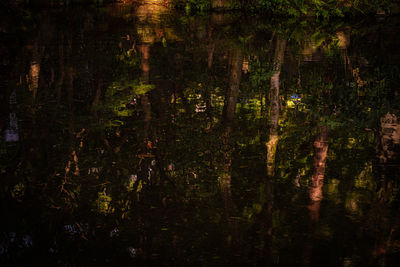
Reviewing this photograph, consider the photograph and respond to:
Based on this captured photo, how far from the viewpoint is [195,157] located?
28.2ft

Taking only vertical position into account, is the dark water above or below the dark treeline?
below

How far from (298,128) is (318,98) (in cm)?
203

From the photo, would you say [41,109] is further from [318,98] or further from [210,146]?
[318,98]

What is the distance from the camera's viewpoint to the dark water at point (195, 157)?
18.1 ft

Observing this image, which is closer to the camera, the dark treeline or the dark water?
the dark water

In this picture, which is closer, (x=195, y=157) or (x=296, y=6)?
(x=195, y=157)

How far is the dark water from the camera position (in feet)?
18.1

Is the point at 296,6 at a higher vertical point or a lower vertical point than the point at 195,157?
higher

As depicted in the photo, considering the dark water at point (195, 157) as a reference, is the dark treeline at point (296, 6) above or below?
above

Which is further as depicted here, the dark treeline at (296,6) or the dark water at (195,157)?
the dark treeline at (296,6)

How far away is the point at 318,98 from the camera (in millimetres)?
12562

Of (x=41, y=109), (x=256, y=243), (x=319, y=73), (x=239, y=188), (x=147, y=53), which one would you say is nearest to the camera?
(x=256, y=243)

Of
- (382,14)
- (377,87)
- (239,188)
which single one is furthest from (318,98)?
(382,14)

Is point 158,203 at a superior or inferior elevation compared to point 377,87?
inferior
